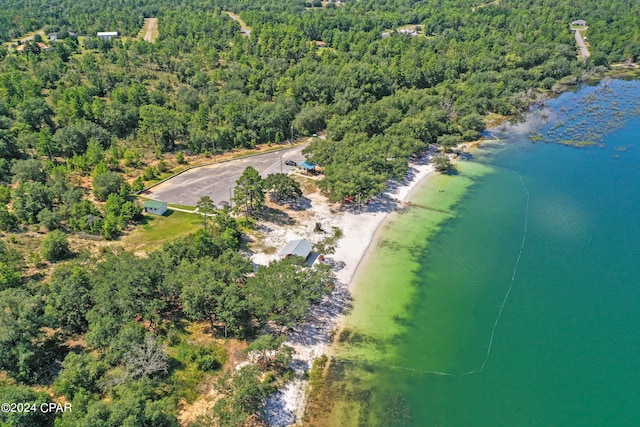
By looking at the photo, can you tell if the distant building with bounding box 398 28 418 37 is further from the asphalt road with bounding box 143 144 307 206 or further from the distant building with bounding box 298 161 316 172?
the distant building with bounding box 298 161 316 172

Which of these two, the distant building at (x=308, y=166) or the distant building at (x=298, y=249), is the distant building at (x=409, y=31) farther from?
the distant building at (x=298, y=249)

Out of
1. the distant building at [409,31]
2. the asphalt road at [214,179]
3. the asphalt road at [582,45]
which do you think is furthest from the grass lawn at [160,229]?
the asphalt road at [582,45]

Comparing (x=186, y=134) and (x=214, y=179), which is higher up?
(x=186, y=134)

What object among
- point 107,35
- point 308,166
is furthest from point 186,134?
point 107,35

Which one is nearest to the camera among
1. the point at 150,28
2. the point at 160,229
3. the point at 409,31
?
the point at 160,229

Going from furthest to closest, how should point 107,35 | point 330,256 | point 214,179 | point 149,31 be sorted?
1. point 149,31
2. point 107,35
3. point 214,179
4. point 330,256

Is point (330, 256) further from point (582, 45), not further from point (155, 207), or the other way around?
point (582, 45)

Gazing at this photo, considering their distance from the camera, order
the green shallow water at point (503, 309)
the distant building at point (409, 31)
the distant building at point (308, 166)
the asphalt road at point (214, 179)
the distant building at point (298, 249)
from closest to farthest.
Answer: the green shallow water at point (503, 309) → the distant building at point (298, 249) → the asphalt road at point (214, 179) → the distant building at point (308, 166) → the distant building at point (409, 31)
